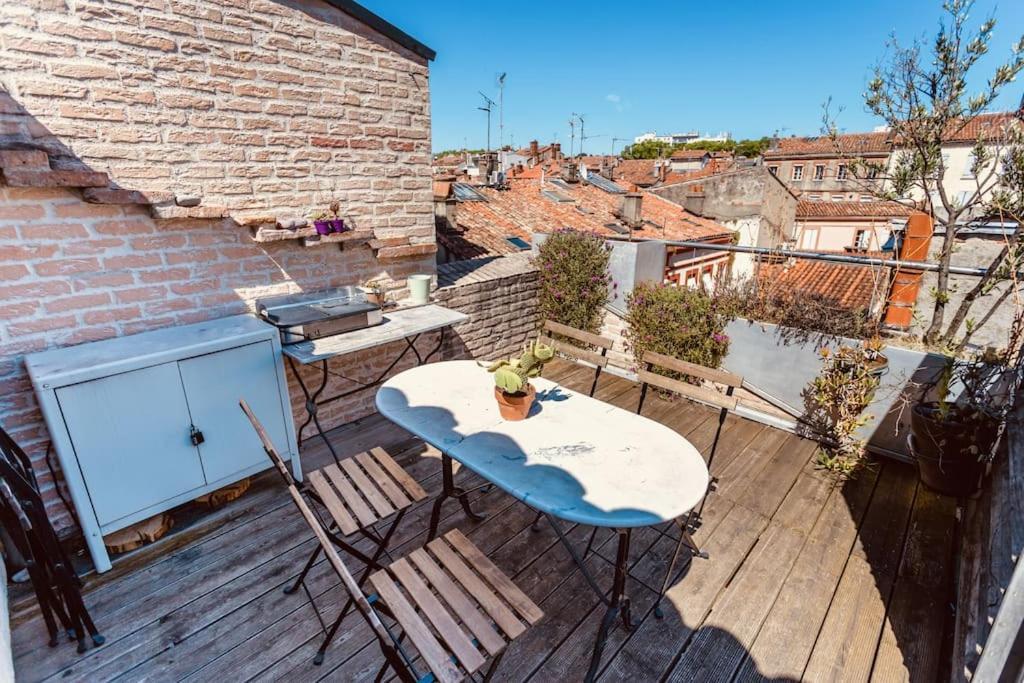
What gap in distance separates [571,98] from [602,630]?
2267 centimetres

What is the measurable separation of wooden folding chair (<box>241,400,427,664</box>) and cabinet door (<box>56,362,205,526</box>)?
2.38 feet

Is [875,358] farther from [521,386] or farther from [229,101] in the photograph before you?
[229,101]

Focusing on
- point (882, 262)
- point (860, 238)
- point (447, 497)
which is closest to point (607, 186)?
point (860, 238)

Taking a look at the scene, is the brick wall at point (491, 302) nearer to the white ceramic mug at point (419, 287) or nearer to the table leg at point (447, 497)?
the white ceramic mug at point (419, 287)

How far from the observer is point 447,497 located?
259 cm

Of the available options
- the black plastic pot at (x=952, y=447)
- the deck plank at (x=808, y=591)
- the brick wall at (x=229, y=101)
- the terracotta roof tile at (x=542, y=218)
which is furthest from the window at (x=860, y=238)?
the brick wall at (x=229, y=101)

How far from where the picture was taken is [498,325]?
15.9 feet

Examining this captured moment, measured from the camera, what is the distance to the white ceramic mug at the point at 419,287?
378cm

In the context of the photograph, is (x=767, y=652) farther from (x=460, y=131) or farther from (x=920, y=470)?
(x=460, y=131)

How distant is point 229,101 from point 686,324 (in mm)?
3714

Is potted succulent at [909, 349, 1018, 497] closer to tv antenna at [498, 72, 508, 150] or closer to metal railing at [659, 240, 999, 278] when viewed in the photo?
metal railing at [659, 240, 999, 278]

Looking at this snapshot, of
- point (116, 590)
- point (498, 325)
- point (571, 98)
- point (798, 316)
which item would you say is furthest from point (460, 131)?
point (116, 590)

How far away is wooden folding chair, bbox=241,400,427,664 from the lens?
6.37 feet

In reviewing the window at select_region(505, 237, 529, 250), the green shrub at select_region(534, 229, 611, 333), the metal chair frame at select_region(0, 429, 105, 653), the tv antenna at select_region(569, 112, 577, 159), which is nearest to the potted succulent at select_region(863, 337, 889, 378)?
the green shrub at select_region(534, 229, 611, 333)
